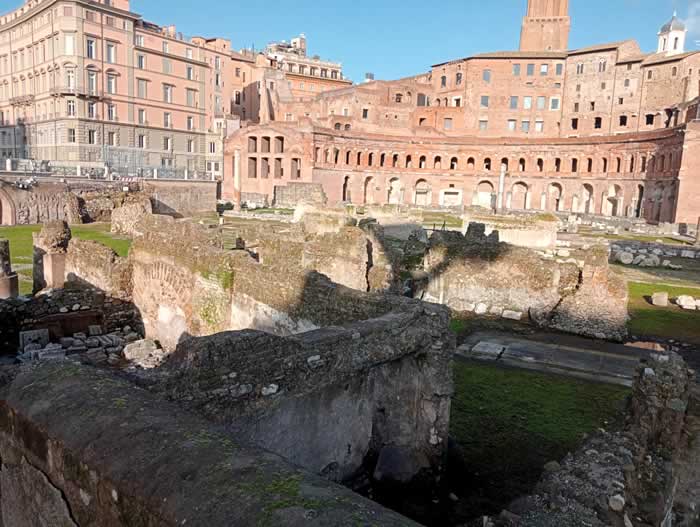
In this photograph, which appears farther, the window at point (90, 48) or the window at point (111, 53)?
the window at point (111, 53)

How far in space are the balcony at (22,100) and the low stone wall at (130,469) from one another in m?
59.5

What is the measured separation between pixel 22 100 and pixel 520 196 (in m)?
52.6

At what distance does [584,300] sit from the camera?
13117 millimetres

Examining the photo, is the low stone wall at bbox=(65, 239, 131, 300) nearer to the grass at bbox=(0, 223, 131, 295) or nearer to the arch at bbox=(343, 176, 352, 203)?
the grass at bbox=(0, 223, 131, 295)

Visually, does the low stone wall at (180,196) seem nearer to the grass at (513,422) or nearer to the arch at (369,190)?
the arch at (369,190)

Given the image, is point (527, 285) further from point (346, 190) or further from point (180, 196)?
point (346, 190)

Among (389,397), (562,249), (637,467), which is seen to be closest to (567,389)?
(637,467)

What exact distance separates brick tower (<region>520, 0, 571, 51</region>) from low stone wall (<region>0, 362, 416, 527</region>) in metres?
72.0

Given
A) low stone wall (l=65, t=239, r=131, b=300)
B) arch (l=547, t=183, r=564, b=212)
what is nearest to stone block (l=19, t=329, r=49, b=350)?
low stone wall (l=65, t=239, r=131, b=300)

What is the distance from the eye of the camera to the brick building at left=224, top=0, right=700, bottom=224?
52.7 m

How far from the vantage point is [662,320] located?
47.6 ft

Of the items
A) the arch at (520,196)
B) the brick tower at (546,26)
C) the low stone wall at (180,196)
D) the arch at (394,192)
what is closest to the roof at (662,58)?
the brick tower at (546,26)

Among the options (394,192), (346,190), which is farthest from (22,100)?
(394,192)

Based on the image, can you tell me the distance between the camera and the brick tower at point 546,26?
64438 millimetres
